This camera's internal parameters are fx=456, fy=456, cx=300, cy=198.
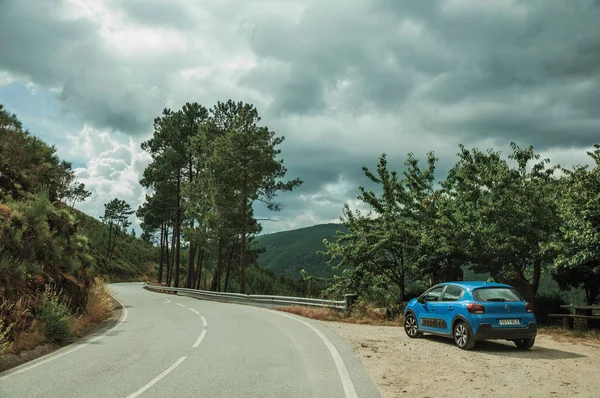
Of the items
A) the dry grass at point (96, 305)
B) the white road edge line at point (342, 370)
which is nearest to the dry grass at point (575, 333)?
the white road edge line at point (342, 370)

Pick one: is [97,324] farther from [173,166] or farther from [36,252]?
[173,166]

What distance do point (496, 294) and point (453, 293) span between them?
105cm

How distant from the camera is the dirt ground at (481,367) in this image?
666cm

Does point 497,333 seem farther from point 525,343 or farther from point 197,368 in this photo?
point 197,368

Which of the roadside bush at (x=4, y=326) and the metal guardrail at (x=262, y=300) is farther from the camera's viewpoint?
the metal guardrail at (x=262, y=300)

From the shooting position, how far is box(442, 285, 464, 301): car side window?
11.0 meters

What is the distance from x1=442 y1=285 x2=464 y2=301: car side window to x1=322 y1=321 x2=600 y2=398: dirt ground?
1128 millimetres

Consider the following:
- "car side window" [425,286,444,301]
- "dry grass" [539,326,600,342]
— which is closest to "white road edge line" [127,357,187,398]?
"car side window" [425,286,444,301]

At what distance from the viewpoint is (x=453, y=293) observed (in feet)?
36.9

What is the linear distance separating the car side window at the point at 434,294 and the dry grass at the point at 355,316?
4817 mm

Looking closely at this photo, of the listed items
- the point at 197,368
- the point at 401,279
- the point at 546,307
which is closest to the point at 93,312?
the point at 197,368

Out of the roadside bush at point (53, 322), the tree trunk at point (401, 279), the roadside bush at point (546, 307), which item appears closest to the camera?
the roadside bush at point (53, 322)

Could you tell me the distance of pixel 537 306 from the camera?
62.6ft

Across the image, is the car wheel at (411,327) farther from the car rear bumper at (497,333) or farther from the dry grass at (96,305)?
the dry grass at (96,305)
